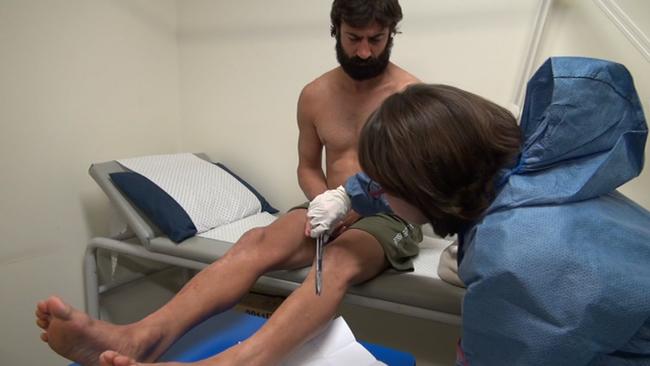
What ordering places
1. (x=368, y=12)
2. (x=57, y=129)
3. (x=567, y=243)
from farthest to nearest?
(x=57, y=129) → (x=368, y=12) → (x=567, y=243)

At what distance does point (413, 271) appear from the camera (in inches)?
42.2

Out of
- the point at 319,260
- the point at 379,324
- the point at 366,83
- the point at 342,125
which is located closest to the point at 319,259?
the point at 319,260

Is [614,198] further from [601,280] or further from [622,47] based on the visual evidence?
[622,47]

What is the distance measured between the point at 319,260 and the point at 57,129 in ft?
3.52

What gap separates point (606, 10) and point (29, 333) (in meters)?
2.00

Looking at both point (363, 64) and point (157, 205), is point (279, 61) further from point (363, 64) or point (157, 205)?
point (157, 205)

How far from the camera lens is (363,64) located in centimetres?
133

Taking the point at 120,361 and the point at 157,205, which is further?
the point at 157,205

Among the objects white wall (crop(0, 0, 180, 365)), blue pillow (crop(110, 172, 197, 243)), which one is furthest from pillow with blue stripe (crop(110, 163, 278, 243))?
white wall (crop(0, 0, 180, 365))

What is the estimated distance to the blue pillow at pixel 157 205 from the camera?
50.8 inches

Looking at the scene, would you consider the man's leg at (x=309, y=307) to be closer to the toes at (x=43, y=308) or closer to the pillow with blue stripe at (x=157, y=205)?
the toes at (x=43, y=308)

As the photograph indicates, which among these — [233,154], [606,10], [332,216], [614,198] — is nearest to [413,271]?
[332,216]

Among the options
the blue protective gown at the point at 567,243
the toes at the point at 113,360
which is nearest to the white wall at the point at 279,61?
the blue protective gown at the point at 567,243

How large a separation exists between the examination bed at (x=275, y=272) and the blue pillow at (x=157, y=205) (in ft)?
0.08
